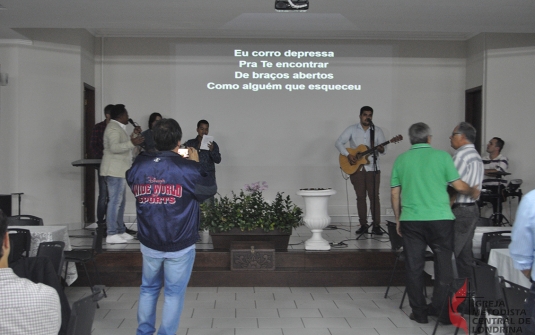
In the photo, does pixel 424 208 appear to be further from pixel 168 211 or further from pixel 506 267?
pixel 168 211

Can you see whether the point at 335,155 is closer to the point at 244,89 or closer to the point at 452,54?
the point at 244,89

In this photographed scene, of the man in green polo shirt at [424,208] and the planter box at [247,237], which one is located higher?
the man in green polo shirt at [424,208]

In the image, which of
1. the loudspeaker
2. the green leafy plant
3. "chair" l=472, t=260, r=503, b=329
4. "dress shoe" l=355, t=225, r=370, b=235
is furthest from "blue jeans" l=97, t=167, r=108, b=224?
"chair" l=472, t=260, r=503, b=329

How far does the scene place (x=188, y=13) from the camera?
6.79 metres

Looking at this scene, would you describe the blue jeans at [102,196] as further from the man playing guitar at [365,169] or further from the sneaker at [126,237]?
the man playing guitar at [365,169]

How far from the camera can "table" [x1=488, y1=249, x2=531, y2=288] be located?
371cm

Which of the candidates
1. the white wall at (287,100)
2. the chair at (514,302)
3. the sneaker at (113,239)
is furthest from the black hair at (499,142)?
the chair at (514,302)

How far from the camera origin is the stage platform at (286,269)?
588 cm

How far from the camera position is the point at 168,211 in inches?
137

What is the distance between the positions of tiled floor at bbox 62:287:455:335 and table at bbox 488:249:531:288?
0.74 meters

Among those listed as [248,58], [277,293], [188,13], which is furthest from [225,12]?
[277,293]

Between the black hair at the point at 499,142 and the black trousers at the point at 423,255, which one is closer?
the black trousers at the point at 423,255

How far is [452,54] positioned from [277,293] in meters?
5.73

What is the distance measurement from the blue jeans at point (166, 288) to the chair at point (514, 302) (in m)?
1.80
